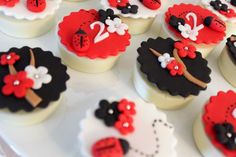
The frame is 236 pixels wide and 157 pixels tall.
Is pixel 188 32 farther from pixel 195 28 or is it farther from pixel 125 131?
pixel 125 131

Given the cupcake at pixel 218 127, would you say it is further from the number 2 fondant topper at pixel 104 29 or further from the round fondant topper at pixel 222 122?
the number 2 fondant topper at pixel 104 29

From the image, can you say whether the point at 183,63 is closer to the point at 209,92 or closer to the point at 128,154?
the point at 209,92

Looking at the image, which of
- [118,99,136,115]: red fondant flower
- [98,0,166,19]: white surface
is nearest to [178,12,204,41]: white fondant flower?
[98,0,166,19]: white surface

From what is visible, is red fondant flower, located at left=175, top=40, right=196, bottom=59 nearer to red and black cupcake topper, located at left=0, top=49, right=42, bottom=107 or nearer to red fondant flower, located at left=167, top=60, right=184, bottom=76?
red fondant flower, located at left=167, top=60, right=184, bottom=76

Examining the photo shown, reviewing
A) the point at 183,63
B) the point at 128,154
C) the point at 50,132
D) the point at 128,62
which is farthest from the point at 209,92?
the point at 50,132

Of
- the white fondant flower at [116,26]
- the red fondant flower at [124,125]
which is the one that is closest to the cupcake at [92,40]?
the white fondant flower at [116,26]

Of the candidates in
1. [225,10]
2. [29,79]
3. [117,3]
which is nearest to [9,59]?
[29,79]
